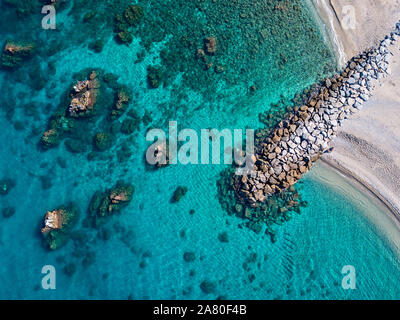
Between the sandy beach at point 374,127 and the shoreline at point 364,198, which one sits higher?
the sandy beach at point 374,127

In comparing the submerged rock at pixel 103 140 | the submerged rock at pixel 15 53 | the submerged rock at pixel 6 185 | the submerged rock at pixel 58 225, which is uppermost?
the submerged rock at pixel 15 53

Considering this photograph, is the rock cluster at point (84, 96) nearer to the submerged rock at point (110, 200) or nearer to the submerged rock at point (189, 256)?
the submerged rock at point (110, 200)

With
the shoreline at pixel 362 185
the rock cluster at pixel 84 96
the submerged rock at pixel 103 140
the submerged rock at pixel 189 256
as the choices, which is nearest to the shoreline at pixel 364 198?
the shoreline at pixel 362 185

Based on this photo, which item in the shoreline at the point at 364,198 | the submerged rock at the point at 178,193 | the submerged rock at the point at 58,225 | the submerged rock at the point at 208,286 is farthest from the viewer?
the submerged rock at the point at 58,225

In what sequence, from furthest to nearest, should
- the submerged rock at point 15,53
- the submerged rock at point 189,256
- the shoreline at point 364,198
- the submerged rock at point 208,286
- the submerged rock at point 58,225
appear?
the submerged rock at point 15,53, the submerged rock at point 58,225, the submerged rock at point 189,256, the submerged rock at point 208,286, the shoreline at point 364,198

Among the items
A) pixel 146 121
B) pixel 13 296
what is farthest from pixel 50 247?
pixel 146 121

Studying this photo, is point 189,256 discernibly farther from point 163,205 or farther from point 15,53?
point 15,53
